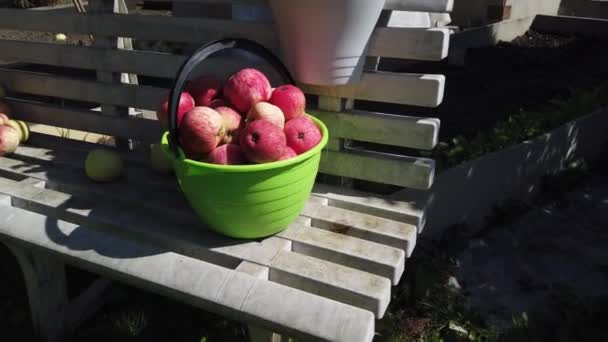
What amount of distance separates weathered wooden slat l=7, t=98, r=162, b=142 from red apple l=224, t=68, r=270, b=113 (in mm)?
815

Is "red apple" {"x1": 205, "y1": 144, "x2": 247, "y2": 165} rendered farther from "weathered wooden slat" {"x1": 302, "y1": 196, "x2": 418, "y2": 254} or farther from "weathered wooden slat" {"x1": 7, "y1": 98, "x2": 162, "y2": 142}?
"weathered wooden slat" {"x1": 7, "y1": 98, "x2": 162, "y2": 142}

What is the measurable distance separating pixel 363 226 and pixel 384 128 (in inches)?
14.9

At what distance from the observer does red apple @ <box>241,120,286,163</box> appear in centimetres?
153

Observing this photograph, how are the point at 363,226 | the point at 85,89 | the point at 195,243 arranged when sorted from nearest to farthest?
the point at 195,243 < the point at 363,226 < the point at 85,89

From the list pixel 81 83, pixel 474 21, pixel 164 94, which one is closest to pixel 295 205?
pixel 164 94

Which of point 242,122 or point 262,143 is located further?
point 242,122

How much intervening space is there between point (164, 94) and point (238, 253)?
0.93 m

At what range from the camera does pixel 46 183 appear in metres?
2.17

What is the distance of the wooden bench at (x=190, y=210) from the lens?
155cm

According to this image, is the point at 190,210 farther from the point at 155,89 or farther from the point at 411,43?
the point at 411,43

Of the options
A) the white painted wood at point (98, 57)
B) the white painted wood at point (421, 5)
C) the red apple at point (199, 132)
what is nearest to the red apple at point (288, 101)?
the red apple at point (199, 132)

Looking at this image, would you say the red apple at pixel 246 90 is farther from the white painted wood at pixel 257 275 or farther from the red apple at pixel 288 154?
the white painted wood at pixel 257 275

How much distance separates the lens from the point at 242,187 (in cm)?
155

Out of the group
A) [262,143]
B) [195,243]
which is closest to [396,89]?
[262,143]
